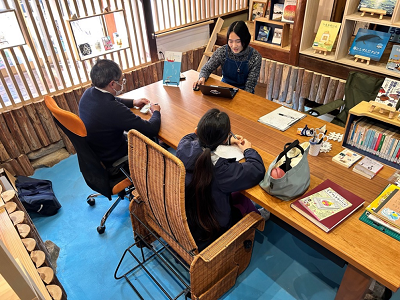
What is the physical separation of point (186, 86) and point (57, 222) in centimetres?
181

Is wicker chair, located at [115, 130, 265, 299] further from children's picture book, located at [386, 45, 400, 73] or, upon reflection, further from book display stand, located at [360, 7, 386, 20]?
book display stand, located at [360, 7, 386, 20]

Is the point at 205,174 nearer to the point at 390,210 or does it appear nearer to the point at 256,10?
the point at 390,210

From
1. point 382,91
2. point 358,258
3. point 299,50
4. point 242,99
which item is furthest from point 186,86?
point 358,258

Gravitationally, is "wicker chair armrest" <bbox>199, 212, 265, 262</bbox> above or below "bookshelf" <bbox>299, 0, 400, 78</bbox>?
below

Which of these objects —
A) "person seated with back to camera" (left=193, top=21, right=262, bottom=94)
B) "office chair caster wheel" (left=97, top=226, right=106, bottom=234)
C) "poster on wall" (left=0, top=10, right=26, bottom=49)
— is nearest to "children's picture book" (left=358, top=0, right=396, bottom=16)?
"person seated with back to camera" (left=193, top=21, right=262, bottom=94)

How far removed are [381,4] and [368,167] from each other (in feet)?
6.20

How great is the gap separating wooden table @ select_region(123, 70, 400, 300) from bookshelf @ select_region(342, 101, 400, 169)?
0.33 ft

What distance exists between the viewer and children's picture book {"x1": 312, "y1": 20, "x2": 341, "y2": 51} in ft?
10.7

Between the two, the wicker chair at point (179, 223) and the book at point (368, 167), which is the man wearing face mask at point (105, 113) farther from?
the book at point (368, 167)

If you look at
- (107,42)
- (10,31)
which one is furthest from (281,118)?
(10,31)

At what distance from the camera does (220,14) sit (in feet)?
15.0

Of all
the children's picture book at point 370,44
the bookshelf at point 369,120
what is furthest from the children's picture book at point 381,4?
the bookshelf at point 369,120

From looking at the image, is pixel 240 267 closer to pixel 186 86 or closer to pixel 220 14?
pixel 186 86

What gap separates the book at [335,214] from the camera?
4.99ft
